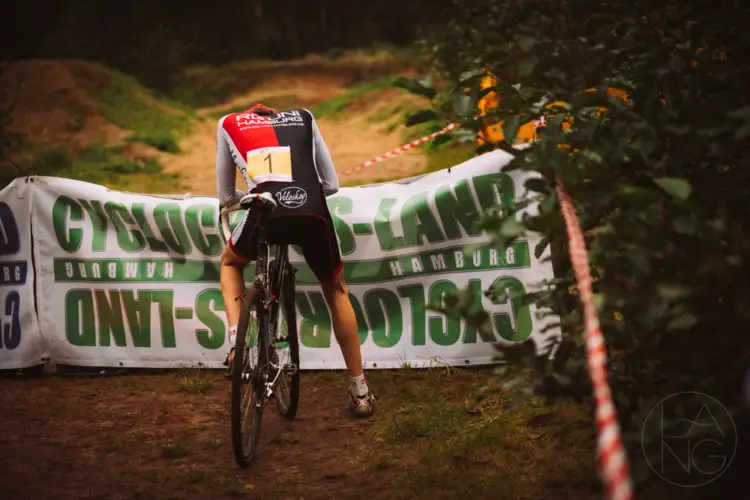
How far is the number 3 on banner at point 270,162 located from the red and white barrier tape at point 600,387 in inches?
59.6

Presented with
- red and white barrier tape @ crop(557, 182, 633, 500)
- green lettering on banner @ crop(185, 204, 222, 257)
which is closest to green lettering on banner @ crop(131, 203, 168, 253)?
green lettering on banner @ crop(185, 204, 222, 257)

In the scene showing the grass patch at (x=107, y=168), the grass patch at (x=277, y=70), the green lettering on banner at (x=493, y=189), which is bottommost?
the green lettering on banner at (x=493, y=189)

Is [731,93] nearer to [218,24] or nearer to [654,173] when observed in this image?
[654,173]

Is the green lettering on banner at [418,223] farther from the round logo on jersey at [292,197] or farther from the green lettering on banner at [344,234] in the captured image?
the round logo on jersey at [292,197]

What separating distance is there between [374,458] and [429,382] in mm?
1272

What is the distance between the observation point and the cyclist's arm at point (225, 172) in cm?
512

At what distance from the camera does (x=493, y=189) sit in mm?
6078

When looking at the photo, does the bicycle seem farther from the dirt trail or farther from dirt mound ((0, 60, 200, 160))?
dirt mound ((0, 60, 200, 160))

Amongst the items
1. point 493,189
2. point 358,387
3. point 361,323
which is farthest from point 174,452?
point 493,189

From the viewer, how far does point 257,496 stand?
4301 millimetres

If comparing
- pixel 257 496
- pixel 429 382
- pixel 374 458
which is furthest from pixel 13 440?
pixel 429 382

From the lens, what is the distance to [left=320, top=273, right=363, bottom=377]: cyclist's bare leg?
5.32 m

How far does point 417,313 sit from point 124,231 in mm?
2288

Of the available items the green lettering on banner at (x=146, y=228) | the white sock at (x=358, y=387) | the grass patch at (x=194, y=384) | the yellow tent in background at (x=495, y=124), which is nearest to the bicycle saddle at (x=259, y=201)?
the yellow tent in background at (x=495, y=124)
